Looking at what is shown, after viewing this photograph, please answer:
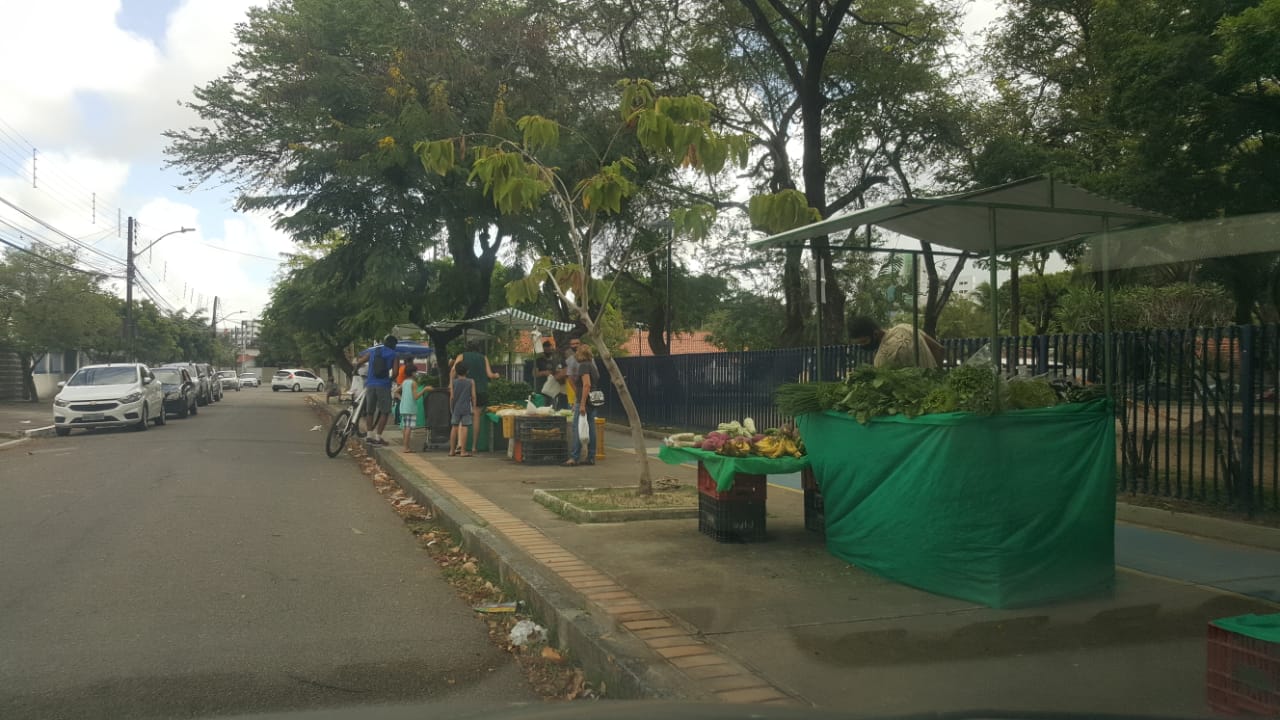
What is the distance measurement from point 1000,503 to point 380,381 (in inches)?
475

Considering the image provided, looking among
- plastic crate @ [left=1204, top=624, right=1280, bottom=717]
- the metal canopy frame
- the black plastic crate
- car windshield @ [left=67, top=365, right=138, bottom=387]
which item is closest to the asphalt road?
the black plastic crate

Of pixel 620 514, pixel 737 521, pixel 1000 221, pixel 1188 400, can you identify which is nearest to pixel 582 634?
pixel 737 521

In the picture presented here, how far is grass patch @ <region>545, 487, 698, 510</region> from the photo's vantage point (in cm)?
849

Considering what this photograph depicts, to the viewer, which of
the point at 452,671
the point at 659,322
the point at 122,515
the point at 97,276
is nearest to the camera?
the point at 452,671

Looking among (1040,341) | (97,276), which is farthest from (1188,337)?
(97,276)

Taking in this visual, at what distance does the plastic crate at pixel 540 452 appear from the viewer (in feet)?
42.6

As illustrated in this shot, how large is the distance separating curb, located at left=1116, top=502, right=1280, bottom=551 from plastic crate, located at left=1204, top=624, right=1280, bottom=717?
4.02 m

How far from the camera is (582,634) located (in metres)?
4.65

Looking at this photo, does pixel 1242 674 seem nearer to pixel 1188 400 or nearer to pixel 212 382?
pixel 1188 400

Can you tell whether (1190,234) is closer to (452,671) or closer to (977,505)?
(977,505)

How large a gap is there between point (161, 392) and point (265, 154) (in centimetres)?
732

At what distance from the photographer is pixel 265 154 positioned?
21.3 m

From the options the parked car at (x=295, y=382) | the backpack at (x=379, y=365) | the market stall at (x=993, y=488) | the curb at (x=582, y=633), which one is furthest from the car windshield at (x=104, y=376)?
the parked car at (x=295, y=382)

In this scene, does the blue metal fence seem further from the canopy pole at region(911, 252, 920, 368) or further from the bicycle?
the bicycle
